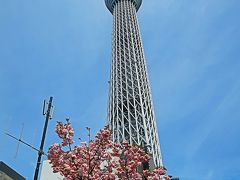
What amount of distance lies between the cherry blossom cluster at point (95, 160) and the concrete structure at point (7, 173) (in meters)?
2.99

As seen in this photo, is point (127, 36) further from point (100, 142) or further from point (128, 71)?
point (100, 142)

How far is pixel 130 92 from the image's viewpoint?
40625mm

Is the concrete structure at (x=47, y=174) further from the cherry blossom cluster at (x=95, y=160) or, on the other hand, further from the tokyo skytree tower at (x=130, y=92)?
the tokyo skytree tower at (x=130, y=92)

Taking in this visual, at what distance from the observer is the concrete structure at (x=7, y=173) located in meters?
8.59

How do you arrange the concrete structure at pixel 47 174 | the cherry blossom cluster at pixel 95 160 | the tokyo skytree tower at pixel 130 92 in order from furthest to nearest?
1. the tokyo skytree tower at pixel 130 92
2. the concrete structure at pixel 47 174
3. the cherry blossom cluster at pixel 95 160

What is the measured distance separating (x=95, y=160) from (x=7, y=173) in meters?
4.12

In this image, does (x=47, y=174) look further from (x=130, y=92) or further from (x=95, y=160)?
(x=130, y=92)

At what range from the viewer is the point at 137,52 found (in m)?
46.1

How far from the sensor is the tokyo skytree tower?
1415 inches

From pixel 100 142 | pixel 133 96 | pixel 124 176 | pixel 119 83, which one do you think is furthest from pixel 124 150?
pixel 119 83

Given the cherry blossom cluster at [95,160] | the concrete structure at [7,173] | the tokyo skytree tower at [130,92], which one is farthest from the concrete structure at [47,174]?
the tokyo skytree tower at [130,92]

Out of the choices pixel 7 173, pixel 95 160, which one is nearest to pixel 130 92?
pixel 7 173

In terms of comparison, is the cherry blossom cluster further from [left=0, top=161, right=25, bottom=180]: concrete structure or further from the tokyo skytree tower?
the tokyo skytree tower

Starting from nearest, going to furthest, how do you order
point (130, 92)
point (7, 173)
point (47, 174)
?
point (7, 173), point (47, 174), point (130, 92)
